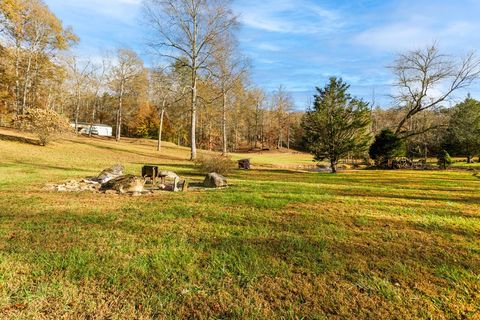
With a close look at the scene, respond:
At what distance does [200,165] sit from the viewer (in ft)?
46.2

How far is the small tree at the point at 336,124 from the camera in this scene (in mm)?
15359

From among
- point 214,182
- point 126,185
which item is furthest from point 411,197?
point 126,185

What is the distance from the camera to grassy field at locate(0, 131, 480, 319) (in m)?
2.64

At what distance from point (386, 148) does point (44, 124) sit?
2783 cm

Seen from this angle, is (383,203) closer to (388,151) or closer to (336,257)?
(336,257)

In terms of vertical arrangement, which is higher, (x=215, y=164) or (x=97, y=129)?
(x=97, y=129)

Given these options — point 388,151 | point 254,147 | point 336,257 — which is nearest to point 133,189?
point 336,257

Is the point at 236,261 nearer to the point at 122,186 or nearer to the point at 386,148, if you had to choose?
the point at 122,186

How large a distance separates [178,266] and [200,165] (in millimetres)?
10883

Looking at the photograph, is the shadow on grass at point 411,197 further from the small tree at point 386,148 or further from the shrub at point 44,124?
the shrub at point 44,124

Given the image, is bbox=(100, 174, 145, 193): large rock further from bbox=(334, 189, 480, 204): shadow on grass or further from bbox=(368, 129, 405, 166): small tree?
bbox=(368, 129, 405, 166): small tree

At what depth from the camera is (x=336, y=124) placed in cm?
1553

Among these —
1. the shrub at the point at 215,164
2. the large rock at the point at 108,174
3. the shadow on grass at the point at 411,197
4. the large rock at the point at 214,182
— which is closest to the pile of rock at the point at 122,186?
the large rock at the point at 214,182

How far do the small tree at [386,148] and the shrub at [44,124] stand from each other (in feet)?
86.4
